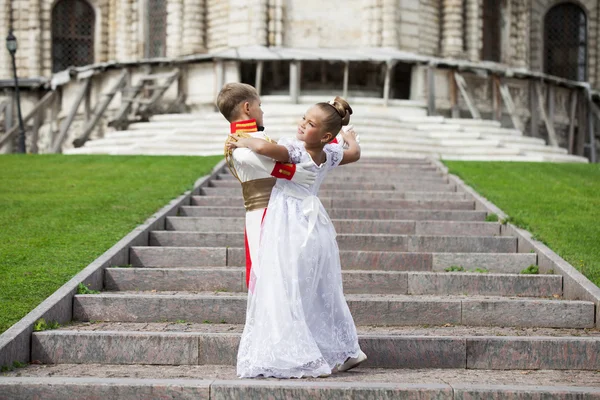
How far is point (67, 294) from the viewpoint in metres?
7.48

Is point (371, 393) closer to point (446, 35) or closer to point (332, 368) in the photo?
point (332, 368)

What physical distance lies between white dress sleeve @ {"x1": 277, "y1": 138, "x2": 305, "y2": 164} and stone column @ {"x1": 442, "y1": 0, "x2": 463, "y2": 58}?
25.7 m

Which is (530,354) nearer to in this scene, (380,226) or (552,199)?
(380,226)

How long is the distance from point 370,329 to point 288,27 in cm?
2211

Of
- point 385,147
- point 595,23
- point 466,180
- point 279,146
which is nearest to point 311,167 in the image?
point 279,146

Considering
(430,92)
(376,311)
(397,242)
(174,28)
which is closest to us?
(376,311)

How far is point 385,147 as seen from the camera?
20594 mm

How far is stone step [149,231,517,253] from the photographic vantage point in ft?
32.6

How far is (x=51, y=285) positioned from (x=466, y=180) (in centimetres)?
779

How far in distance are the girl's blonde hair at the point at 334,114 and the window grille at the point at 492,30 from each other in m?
28.0

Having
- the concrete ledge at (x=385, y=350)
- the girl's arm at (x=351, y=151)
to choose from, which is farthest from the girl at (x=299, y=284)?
the concrete ledge at (x=385, y=350)

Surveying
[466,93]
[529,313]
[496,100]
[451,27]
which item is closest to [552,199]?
[529,313]

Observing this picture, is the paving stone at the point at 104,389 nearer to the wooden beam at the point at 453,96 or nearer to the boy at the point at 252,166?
the boy at the point at 252,166

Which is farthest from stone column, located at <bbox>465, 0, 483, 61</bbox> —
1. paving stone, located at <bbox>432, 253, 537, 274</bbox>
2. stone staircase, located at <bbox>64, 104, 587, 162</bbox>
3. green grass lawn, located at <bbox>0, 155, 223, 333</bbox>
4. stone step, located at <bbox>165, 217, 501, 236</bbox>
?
paving stone, located at <bbox>432, 253, 537, 274</bbox>
